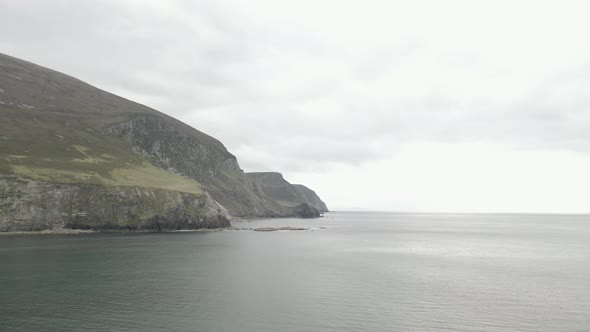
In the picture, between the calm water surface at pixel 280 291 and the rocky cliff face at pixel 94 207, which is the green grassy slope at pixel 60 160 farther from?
the calm water surface at pixel 280 291

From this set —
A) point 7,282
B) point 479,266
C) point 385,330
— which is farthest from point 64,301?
point 479,266

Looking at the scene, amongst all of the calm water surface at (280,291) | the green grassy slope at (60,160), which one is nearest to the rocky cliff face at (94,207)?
the green grassy slope at (60,160)

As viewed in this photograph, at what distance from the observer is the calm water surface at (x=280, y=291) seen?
4112 cm

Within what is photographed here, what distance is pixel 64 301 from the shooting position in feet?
155

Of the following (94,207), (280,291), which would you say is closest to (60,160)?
(94,207)

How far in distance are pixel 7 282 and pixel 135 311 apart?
26968 mm

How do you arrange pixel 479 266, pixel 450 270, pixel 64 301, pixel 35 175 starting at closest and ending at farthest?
pixel 64 301, pixel 450 270, pixel 479 266, pixel 35 175

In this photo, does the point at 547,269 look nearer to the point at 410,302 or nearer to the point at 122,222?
the point at 410,302

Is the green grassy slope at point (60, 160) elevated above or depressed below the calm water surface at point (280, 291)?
above

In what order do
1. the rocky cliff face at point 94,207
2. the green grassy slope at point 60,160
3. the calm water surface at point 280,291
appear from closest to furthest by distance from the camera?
the calm water surface at point 280,291 → the rocky cliff face at point 94,207 → the green grassy slope at point 60,160

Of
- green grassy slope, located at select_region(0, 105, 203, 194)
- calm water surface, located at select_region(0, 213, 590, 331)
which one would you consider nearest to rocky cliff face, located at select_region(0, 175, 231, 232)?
green grassy slope, located at select_region(0, 105, 203, 194)

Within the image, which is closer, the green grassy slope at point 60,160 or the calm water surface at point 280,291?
the calm water surface at point 280,291

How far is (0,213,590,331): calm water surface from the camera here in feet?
135

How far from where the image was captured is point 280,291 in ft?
185
